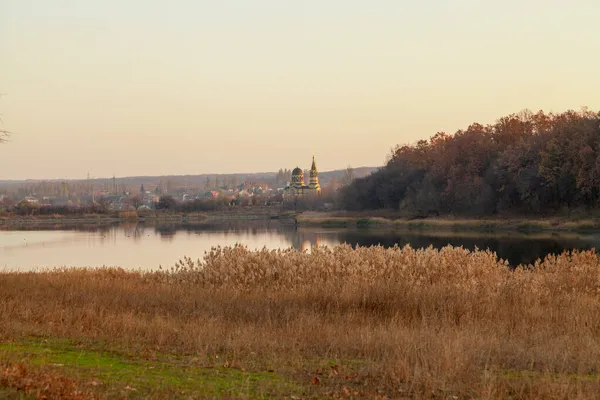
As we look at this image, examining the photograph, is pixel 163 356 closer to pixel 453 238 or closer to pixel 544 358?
pixel 544 358

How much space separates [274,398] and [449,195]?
78512mm

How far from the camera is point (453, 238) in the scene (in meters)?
59.6

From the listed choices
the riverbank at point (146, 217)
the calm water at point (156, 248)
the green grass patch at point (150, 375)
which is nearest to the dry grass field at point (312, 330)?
the green grass patch at point (150, 375)

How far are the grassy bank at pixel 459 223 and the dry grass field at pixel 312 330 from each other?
43.5 metres

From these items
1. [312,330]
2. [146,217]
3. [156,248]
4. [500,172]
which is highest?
[500,172]

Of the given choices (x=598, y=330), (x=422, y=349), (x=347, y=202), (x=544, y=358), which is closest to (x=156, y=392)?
(x=422, y=349)

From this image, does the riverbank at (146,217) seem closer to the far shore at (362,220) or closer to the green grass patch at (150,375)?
the far shore at (362,220)

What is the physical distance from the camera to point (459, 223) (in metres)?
74.7

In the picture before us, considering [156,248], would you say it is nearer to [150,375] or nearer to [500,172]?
[500,172]

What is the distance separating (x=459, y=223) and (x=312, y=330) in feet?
209

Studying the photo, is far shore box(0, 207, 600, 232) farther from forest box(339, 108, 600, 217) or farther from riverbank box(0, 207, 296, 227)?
forest box(339, 108, 600, 217)

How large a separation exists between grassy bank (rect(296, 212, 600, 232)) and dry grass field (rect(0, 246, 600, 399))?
1711 inches

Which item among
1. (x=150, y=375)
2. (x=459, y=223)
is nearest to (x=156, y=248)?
(x=459, y=223)

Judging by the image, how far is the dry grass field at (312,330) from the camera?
8.91 metres
